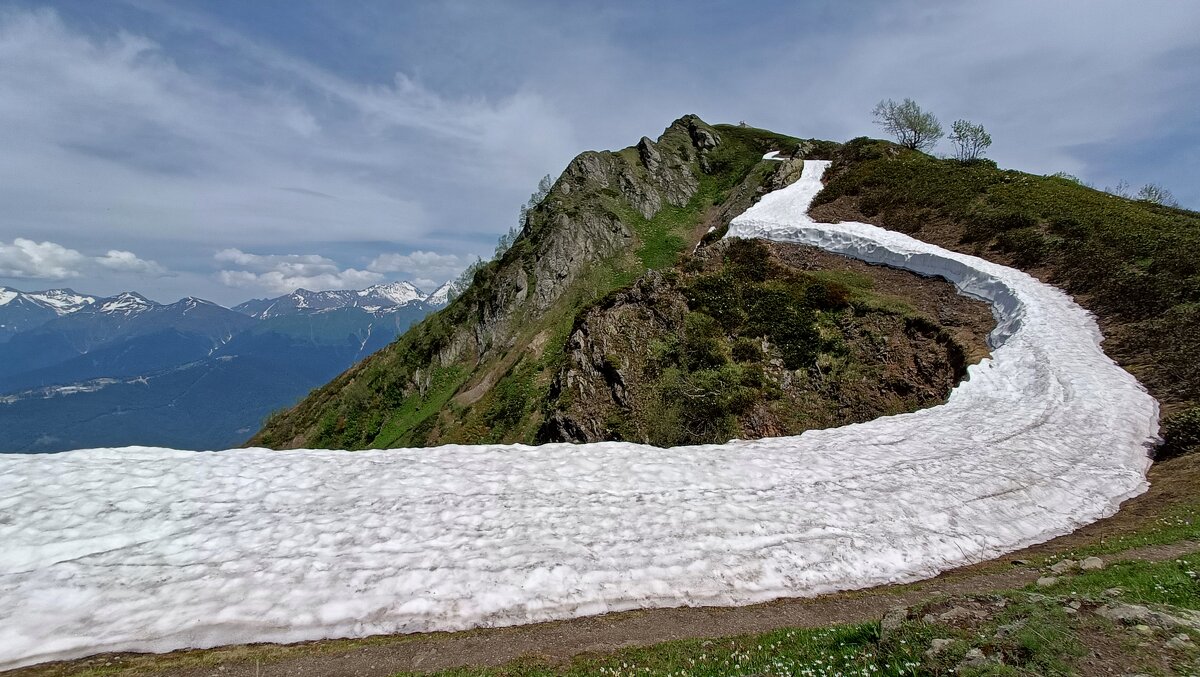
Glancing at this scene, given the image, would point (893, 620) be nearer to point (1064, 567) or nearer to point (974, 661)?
point (974, 661)

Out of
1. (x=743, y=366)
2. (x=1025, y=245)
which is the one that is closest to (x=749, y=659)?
(x=743, y=366)

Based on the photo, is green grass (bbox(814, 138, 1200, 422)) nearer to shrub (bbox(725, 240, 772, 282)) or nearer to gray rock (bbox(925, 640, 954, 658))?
shrub (bbox(725, 240, 772, 282))

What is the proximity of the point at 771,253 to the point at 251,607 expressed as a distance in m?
33.0

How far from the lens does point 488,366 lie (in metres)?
48.5

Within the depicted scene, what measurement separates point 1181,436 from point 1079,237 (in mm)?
20563

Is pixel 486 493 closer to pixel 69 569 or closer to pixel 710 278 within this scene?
pixel 69 569

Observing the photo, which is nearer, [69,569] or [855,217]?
[69,569]

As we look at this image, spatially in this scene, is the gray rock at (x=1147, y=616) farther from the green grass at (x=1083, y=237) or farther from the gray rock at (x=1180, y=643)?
the green grass at (x=1083, y=237)

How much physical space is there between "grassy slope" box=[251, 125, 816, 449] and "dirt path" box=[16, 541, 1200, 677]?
2454cm

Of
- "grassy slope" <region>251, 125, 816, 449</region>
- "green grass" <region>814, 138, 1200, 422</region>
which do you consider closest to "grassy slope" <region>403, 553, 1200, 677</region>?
"green grass" <region>814, 138, 1200, 422</region>

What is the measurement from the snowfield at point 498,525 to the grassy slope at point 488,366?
20.7 metres

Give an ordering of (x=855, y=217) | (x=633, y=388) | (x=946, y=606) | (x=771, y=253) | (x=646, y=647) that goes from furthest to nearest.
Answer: (x=855, y=217) → (x=771, y=253) → (x=633, y=388) → (x=646, y=647) → (x=946, y=606)

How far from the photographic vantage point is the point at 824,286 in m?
29.1

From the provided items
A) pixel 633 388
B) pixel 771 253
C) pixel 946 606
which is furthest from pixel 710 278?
pixel 946 606
